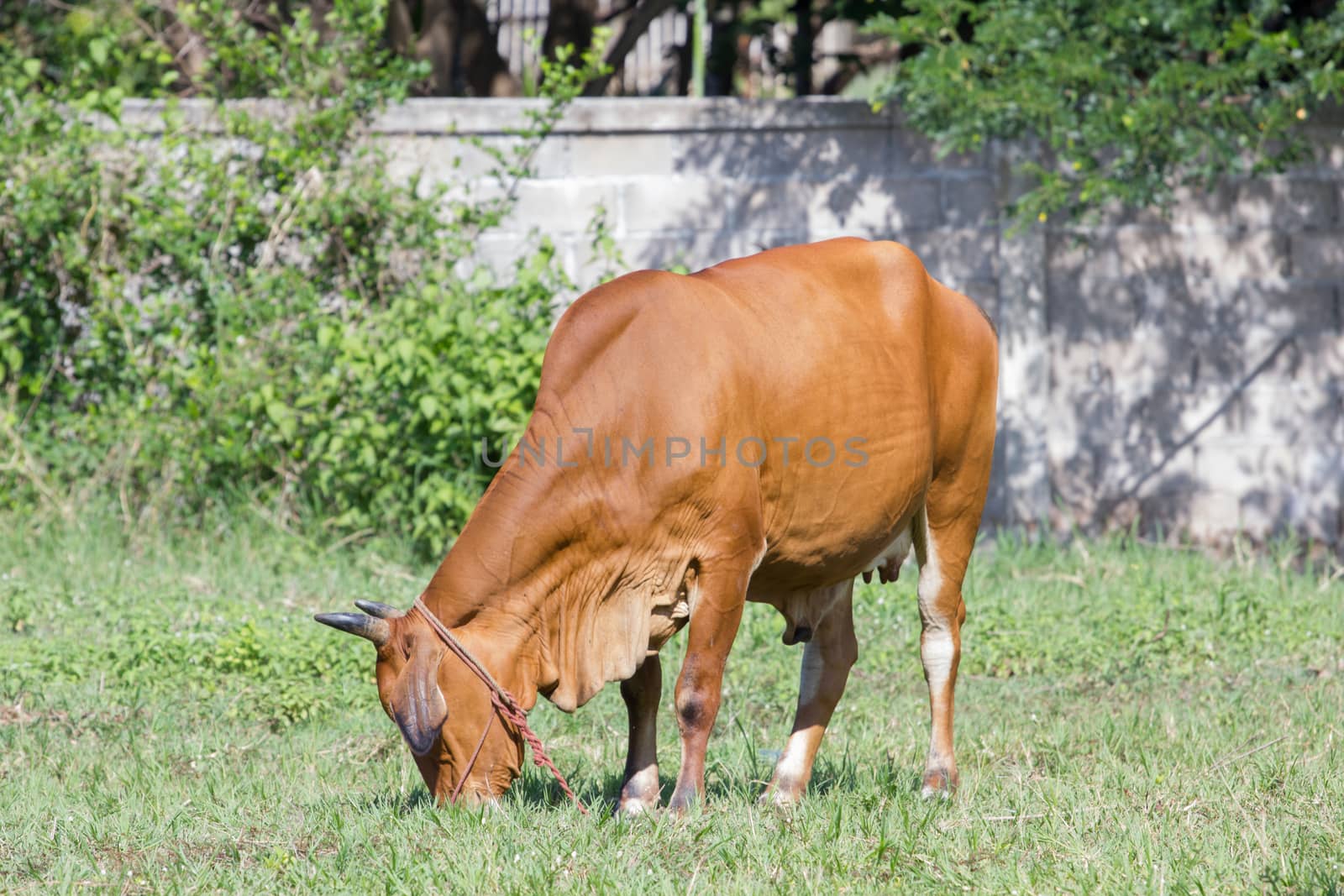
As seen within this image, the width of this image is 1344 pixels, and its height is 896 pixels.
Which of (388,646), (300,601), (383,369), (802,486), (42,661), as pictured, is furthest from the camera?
(383,369)

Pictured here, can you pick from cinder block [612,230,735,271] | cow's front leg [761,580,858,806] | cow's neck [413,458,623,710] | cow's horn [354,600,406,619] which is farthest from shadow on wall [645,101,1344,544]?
cow's horn [354,600,406,619]

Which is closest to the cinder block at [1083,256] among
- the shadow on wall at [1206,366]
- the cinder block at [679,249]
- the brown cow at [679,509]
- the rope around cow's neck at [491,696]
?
the shadow on wall at [1206,366]

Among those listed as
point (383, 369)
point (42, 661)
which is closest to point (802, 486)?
point (42, 661)

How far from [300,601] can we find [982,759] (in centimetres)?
309

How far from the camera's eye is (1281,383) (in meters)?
7.97

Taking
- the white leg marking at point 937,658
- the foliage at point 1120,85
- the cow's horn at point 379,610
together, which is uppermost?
the foliage at point 1120,85

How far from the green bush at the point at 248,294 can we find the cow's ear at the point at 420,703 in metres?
3.46

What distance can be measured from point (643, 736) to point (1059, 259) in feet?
15.2

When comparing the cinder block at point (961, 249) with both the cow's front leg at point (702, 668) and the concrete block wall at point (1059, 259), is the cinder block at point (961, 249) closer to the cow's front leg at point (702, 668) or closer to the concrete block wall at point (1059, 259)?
the concrete block wall at point (1059, 259)

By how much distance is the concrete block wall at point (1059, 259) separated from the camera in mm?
7719

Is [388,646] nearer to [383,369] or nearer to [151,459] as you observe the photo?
[383,369]

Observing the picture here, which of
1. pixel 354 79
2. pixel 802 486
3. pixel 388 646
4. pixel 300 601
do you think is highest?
pixel 354 79

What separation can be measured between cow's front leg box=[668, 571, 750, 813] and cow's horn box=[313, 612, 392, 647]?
0.74 m

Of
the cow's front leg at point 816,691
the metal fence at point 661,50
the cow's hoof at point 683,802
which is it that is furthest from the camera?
the metal fence at point 661,50
